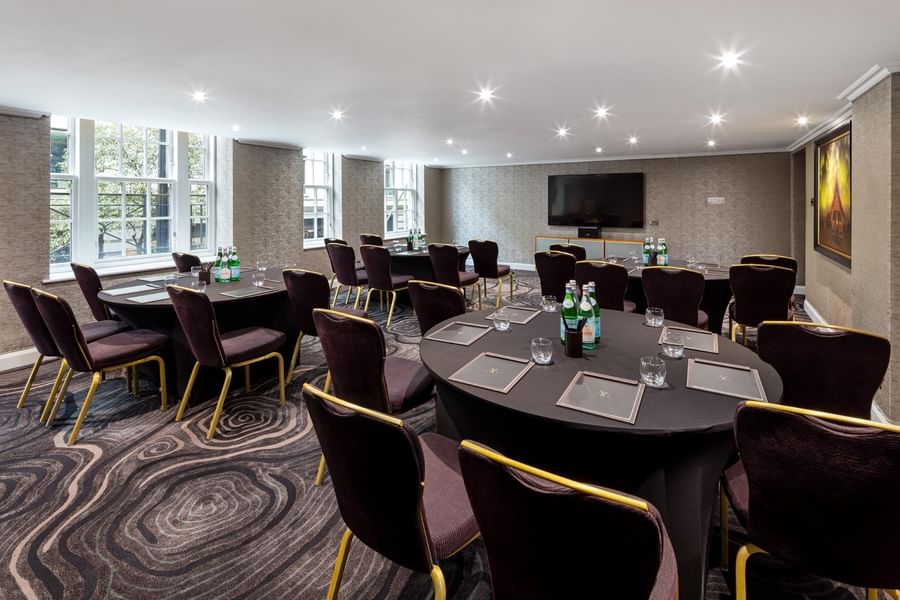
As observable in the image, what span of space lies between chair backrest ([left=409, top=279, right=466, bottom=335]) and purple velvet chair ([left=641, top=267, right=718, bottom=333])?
5.72 ft

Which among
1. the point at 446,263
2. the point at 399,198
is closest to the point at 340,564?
the point at 446,263

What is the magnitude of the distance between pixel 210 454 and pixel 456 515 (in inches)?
76.5

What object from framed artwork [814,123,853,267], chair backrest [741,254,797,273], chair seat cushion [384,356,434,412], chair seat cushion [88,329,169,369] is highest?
framed artwork [814,123,853,267]

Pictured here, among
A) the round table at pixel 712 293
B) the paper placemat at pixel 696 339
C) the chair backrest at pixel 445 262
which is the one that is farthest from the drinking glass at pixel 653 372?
the chair backrest at pixel 445 262

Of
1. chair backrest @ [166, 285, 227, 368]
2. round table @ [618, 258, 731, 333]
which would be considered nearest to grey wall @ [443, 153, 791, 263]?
round table @ [618, 258, 731, 333]

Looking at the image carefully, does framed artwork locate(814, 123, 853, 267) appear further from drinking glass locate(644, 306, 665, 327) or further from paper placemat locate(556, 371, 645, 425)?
paper placemat locate(556, 371, 645, 425)

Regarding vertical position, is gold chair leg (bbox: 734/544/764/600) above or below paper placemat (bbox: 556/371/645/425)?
below

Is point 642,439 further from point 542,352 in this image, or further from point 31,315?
point 31,315

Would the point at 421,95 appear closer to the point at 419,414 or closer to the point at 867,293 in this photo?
the point at 419,414

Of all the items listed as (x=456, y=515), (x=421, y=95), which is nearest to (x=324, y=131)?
(x=421, y=95)

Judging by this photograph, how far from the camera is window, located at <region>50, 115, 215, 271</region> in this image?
5.18 metres

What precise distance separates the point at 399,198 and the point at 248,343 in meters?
8.05

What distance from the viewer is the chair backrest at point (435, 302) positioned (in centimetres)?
283

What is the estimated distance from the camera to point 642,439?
139cm
